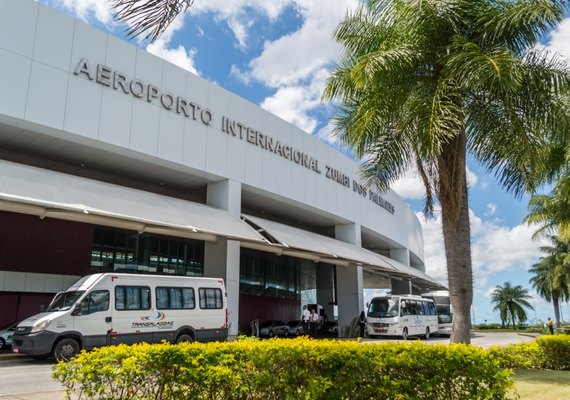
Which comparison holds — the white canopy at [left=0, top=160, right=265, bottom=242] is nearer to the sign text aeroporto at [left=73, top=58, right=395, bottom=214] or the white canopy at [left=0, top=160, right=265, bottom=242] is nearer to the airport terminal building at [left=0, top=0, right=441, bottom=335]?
the airport terminal building at [left=0, top=0, right=441, bottom=335]

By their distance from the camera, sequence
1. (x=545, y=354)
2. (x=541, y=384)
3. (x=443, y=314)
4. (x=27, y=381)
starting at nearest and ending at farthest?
(x=541, y=384) < (x=27, y=381) < (x=545, y=354) < (x=443, y=314)

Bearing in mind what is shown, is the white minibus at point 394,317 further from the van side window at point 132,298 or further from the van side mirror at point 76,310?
the van side mirror at point 76,310

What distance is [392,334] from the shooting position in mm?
26281

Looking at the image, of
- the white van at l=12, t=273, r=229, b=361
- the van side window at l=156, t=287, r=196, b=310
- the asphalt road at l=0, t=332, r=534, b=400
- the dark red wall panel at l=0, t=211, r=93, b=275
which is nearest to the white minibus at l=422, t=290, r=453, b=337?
the white van at l=12, t=273, r=229, b=361

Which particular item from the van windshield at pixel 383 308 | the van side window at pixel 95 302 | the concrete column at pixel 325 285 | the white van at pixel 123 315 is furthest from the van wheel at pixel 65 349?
the concrete column at pixel 325 285

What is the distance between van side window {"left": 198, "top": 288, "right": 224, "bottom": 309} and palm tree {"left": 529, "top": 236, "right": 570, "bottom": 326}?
4589cm

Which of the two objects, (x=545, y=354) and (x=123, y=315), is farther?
(x=123, y=315)

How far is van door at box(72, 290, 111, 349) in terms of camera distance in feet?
46.0

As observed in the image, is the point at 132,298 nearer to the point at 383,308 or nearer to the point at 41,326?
the point at 41,326

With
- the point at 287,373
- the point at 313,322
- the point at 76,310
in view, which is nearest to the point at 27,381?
the point at 76,310

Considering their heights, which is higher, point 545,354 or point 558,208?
point 558,208

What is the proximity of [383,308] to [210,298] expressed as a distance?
42.1ft

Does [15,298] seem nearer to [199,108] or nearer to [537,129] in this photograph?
[199,108]

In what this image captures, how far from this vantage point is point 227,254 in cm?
2098
